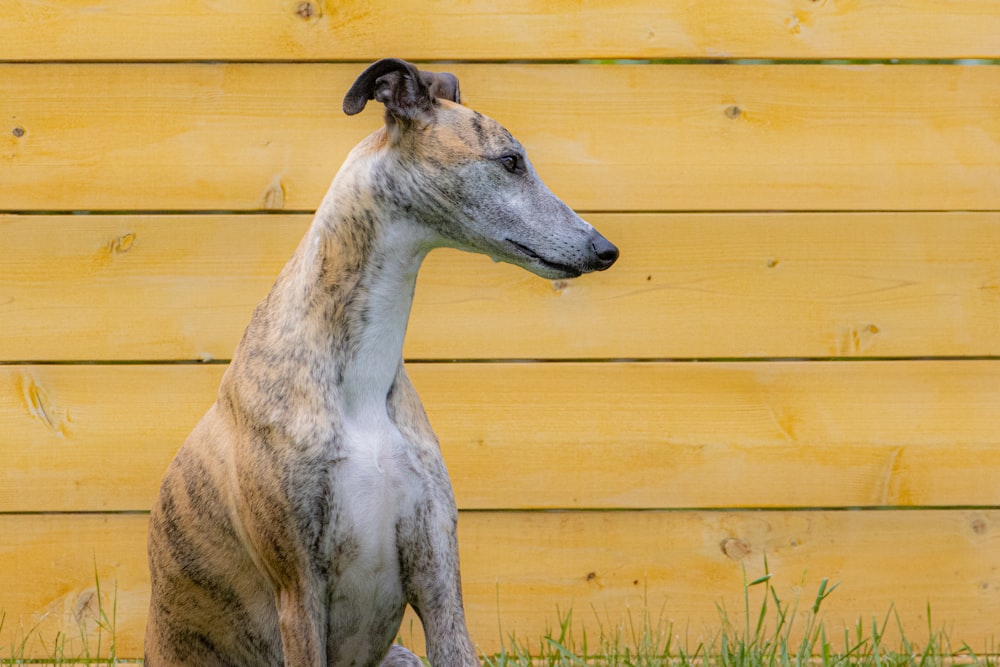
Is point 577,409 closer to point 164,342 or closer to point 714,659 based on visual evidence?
point 714,659

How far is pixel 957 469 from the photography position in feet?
8.63

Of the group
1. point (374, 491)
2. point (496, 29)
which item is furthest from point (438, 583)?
point (496, 29)

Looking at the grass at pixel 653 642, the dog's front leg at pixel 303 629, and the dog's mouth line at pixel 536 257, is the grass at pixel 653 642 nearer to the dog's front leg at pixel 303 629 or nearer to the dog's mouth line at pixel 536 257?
the dog's front leg at pixel 303 629

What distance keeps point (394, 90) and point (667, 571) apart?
1.32 meters

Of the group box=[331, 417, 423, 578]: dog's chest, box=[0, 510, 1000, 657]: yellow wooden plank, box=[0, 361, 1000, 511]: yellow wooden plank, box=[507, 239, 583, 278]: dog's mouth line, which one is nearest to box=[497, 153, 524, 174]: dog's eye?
box=[507, 239, 583, 278]: dog's mouth line

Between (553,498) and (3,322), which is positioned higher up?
(3,322)

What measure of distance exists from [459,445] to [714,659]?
72cm

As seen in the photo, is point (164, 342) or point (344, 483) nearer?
point (344, 483)

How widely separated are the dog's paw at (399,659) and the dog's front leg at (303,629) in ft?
0.91

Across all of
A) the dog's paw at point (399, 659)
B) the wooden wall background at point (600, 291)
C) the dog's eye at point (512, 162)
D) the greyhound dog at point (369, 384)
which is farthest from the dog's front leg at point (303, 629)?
the wooden wall background at point (600, 291)

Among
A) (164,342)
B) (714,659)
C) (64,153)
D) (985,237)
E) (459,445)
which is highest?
(64,153)

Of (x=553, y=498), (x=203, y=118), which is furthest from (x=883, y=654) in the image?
(x=203, y=118)

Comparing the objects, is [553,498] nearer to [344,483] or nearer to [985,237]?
[344,483]

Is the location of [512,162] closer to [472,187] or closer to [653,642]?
[472,187]
